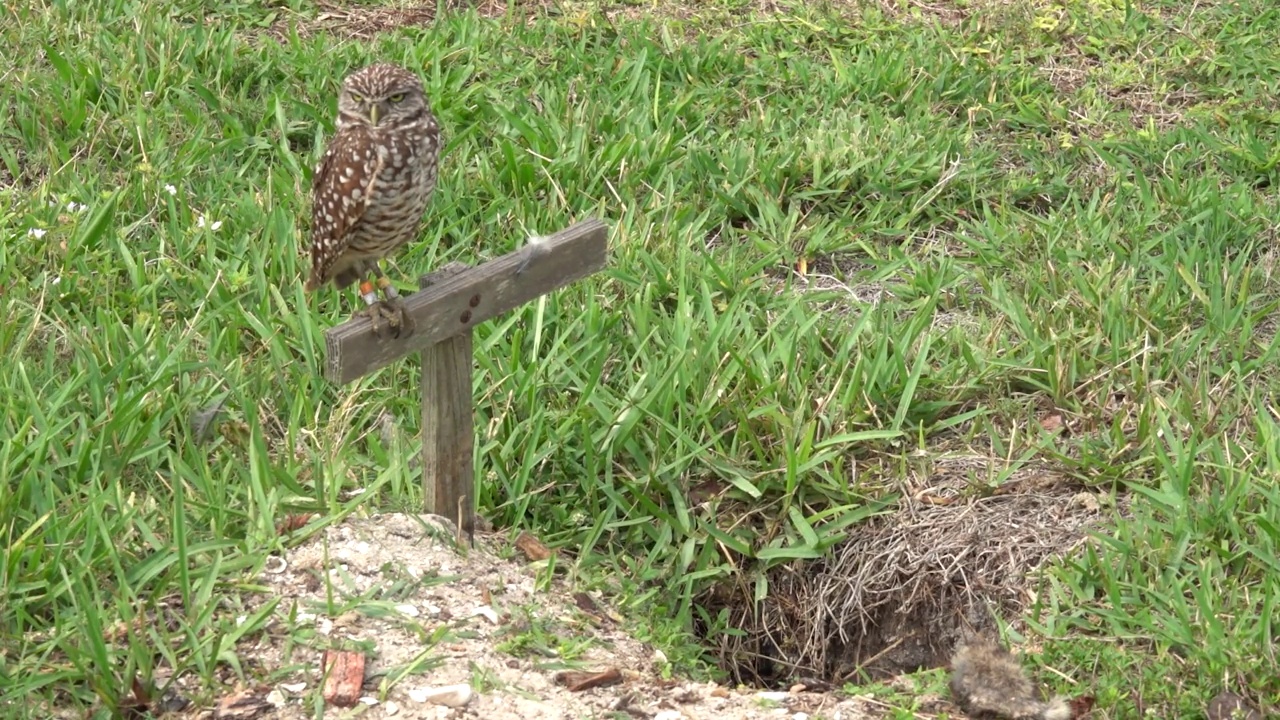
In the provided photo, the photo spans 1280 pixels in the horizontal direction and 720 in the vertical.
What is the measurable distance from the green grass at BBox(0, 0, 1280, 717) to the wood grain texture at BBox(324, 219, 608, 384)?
579 mm

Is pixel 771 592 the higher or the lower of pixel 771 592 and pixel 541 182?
the lower

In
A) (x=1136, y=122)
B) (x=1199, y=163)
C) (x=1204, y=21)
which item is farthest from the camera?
(x=1204, y=21)

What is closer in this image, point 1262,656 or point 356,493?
point 1262,656

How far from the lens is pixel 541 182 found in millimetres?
5535

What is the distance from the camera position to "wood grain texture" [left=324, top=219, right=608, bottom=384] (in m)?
3.38

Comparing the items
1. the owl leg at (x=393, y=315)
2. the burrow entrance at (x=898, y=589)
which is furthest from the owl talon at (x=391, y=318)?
the burrow entrance at (x=898, y=589)

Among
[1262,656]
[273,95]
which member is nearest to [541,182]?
[273,95]

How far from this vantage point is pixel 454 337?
12.0 feet

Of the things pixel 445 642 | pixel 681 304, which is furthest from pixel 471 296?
pixel 681 304

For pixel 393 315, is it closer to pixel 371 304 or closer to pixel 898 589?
pixel 371 304

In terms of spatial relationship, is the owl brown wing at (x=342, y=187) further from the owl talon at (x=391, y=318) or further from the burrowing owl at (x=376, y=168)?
the owl talon at (x=391, y=318)

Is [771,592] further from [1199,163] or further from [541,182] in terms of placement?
[1199,163]

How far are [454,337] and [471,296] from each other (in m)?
0.13

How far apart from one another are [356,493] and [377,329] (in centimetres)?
81
